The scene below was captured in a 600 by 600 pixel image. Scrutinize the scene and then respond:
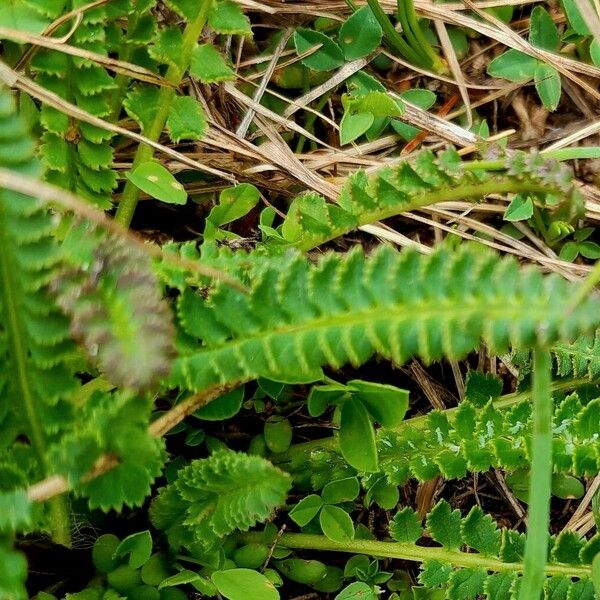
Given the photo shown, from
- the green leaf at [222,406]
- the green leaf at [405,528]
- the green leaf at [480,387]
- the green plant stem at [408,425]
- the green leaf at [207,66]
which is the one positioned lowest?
the green leaf at [405,528]

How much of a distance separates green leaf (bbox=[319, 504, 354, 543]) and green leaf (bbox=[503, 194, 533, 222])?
0.73 metres

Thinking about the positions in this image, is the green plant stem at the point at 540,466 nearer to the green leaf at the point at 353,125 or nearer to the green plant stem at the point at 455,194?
the green plant stem at the point at 455,194

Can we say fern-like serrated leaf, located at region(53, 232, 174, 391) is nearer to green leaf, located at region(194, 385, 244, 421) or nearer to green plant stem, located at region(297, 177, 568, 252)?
green leaf, located at region(194, 385, 244, 421)

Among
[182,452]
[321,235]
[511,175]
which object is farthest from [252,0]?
[182,452]

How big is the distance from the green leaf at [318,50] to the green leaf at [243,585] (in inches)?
43.1

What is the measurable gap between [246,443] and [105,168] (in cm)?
61

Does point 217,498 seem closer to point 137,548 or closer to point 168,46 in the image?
point 137,548

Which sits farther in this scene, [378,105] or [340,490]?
[378,105]

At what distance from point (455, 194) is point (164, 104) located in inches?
23.2

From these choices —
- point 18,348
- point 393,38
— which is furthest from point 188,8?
point 18,348

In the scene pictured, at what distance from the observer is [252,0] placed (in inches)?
73.0

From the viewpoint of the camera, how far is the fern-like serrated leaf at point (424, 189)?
1.25m

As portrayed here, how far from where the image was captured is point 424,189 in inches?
54.1

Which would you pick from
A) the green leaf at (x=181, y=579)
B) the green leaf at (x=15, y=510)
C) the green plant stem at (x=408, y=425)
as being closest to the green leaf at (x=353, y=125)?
the green plant stem at (x=408, y=425)
